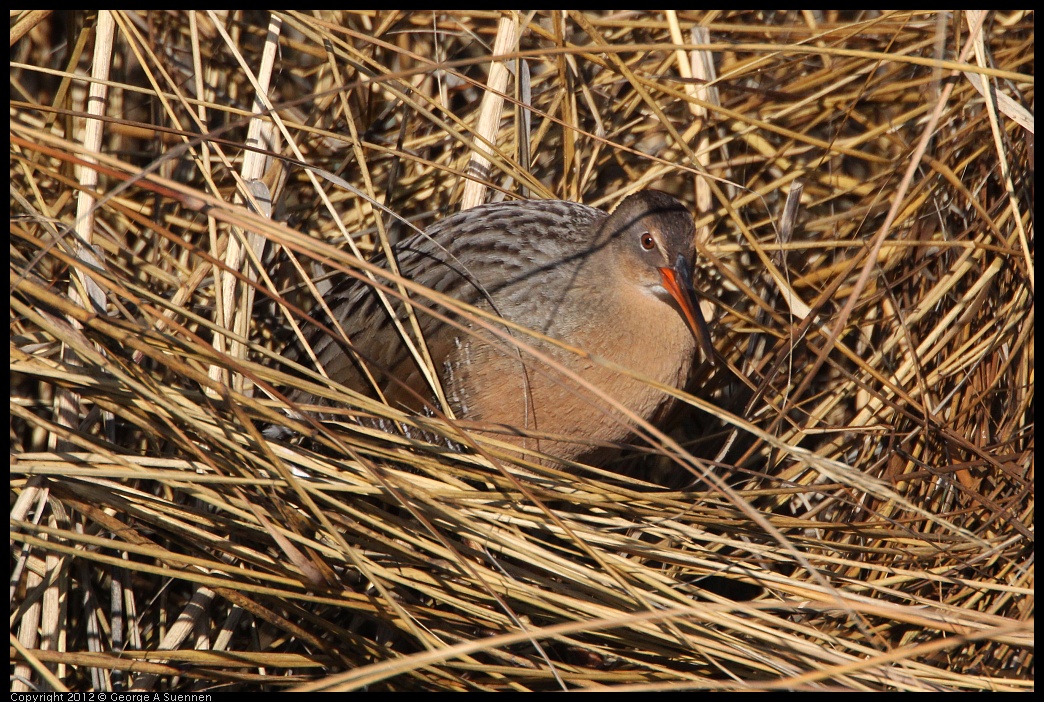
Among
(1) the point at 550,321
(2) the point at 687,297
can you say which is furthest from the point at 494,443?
(2) the point at 687,297

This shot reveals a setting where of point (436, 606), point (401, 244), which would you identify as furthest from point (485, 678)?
point (401, 244)

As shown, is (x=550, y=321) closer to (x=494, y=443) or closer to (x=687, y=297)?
(x=687, y=297)

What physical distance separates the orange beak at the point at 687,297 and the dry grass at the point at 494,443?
20 cm

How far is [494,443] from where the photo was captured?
2.34 meters

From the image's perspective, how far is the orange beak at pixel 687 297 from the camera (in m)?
2.58

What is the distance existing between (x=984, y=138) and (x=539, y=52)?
1769 millimetres

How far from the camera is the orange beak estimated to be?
102 inches

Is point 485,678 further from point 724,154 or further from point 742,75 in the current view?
point 742,75

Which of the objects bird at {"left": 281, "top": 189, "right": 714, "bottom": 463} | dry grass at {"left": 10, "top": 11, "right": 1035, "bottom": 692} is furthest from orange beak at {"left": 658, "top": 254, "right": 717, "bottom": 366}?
dry grass at {"left": 10, "top": 11, "right": 1035, "bottom": 692}

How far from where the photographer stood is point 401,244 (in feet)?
10.2

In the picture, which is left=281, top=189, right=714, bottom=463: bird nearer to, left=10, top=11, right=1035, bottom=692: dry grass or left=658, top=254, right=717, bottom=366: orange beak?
left=658, top=254, right=717, bottom=366: orange beak

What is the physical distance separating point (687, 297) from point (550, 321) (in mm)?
438

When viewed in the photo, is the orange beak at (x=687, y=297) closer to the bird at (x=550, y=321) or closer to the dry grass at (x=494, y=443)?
the bird at (x=550, y=321)

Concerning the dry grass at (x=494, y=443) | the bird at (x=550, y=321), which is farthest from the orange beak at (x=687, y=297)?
the dry grass at (x=494, y=443)
